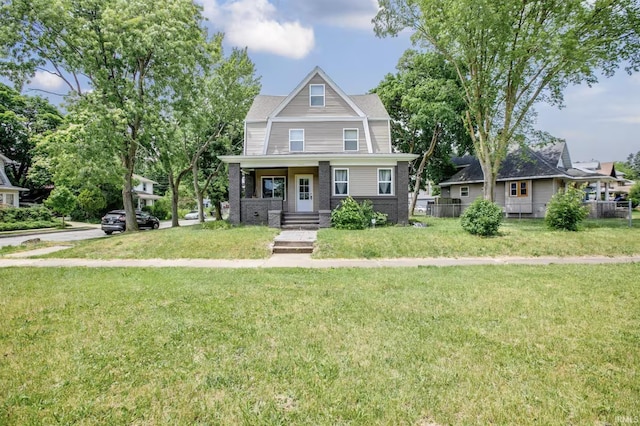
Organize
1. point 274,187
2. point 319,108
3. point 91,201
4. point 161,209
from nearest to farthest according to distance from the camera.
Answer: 1. point 319,108
2. point 274,187
3. point 91,201
4. point 161,209

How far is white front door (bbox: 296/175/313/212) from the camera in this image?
20.0 m

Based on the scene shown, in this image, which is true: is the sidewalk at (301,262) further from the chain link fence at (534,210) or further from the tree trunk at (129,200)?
the chain link fence at (534,210)

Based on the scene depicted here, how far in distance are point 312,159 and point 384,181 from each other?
14.0 feet

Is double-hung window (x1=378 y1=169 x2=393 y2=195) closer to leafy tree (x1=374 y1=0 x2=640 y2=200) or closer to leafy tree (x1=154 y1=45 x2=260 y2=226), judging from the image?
leafy tree (x1=374 y1=0 x2=640 y2=200)

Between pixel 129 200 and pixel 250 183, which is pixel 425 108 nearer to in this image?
pixel 250 183

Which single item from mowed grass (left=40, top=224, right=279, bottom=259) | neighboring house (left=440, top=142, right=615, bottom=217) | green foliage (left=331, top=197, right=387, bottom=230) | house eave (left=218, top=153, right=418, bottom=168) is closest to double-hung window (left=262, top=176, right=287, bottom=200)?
house eave (left=218, top=153, right=418, bottom=168)

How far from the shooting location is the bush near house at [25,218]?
24005 mm

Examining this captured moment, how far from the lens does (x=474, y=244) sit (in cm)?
1200

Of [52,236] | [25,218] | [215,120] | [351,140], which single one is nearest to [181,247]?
[351,140]

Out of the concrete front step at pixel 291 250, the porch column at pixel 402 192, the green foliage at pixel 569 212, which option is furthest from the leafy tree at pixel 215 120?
the green foliage at pixel 569 212

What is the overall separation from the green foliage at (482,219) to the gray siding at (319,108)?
31.9 ft

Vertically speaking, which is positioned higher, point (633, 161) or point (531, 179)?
point (633, 161)

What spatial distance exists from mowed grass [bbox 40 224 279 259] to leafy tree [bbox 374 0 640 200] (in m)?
14.5

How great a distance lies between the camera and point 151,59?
57.8 feet
